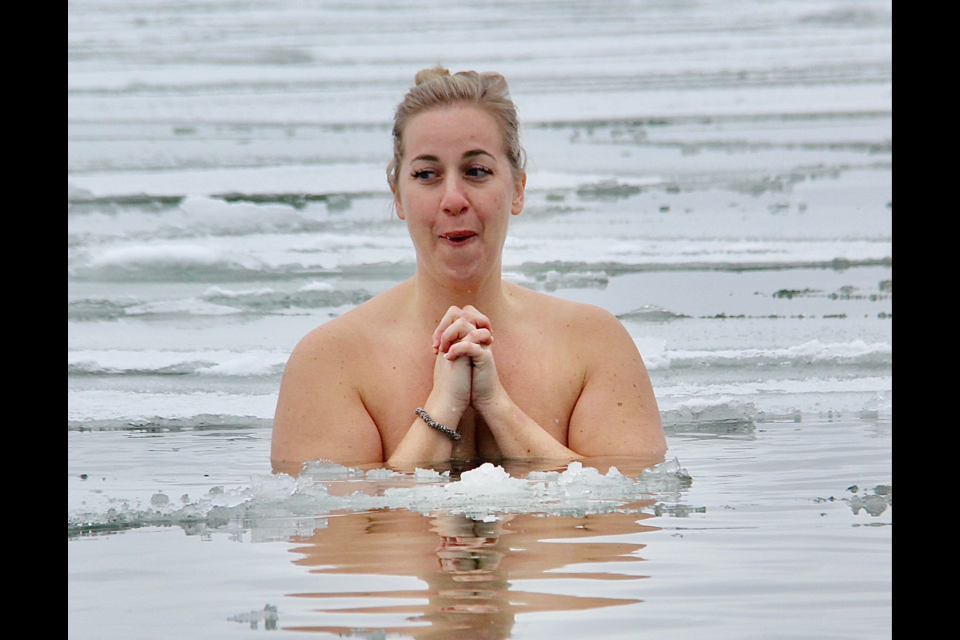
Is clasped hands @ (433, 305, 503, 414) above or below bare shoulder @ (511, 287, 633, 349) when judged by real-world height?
below

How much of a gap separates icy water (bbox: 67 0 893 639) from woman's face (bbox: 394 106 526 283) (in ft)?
1.68

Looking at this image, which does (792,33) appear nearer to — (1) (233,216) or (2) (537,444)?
(1) (233,216)

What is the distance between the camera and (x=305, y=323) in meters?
6.72

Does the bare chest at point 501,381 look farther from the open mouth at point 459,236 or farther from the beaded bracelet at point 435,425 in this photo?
the open mouth at point 459,236

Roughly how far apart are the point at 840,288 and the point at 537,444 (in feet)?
16.8

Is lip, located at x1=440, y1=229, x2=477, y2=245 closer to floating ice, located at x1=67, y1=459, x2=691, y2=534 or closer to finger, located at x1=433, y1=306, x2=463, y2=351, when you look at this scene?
finger, located at x1=433, y1=306, x2=463, y2=351

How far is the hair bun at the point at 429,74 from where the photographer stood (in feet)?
10.1

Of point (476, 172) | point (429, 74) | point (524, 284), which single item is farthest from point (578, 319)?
point (524, 284)

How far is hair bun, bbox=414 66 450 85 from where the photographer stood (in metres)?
3.08

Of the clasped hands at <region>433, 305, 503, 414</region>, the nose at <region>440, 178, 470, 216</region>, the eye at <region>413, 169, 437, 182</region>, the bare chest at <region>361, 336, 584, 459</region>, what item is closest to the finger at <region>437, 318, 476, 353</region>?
the clasped hands at <region>433, 305, 503, 414</region>

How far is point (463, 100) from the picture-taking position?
2994mm

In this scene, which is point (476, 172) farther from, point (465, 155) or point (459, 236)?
point (459, 236)

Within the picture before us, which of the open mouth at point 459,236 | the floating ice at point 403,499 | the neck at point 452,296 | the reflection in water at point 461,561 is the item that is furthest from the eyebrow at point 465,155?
the reflection in water at point 461,561
